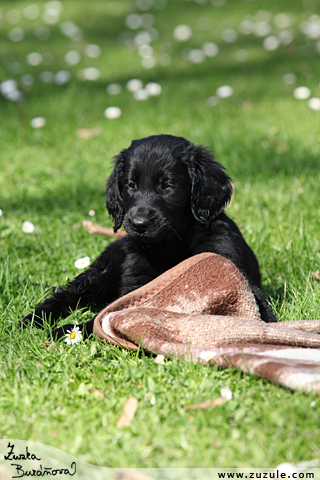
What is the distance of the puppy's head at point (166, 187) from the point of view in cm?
238

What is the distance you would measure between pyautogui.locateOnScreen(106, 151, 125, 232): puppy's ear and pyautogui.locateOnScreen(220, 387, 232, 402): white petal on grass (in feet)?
4.29

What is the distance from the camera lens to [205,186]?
8.54ft

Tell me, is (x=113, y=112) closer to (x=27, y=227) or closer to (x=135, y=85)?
(x=135, y=85)

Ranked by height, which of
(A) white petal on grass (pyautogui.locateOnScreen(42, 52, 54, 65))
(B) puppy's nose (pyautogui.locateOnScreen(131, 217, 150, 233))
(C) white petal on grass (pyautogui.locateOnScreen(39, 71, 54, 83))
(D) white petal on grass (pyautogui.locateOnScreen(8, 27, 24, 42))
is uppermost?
(B) puppy's nose (pyautogui.locateOnScreen(131, 217, 150, 233))

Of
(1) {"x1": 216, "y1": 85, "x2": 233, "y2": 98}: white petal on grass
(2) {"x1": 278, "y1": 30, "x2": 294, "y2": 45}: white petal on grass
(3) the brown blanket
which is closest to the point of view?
(3) the brown blanket

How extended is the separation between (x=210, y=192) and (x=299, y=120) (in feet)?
9.44

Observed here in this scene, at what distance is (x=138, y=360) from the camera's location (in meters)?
1.97

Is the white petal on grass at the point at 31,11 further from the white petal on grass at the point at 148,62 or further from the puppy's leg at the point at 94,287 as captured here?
the puppy's leg at the point at 94,287

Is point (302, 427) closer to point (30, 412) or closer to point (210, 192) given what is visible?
point (30, 412)

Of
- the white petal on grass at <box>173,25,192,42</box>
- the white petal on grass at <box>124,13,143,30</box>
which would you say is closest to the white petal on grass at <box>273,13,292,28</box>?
the white petal on grass at <box>173,25,192,42</box>

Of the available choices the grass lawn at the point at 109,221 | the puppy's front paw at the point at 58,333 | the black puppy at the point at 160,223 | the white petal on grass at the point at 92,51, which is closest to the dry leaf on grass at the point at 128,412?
the grass lawn at the point at 109,221

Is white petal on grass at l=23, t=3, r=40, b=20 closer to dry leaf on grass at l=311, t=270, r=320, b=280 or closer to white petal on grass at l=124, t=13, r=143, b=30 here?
white petal on grass at l=124, t=13, r=143, b=30

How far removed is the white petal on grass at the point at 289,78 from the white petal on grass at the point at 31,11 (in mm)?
6593

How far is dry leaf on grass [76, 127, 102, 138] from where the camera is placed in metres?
4.98
